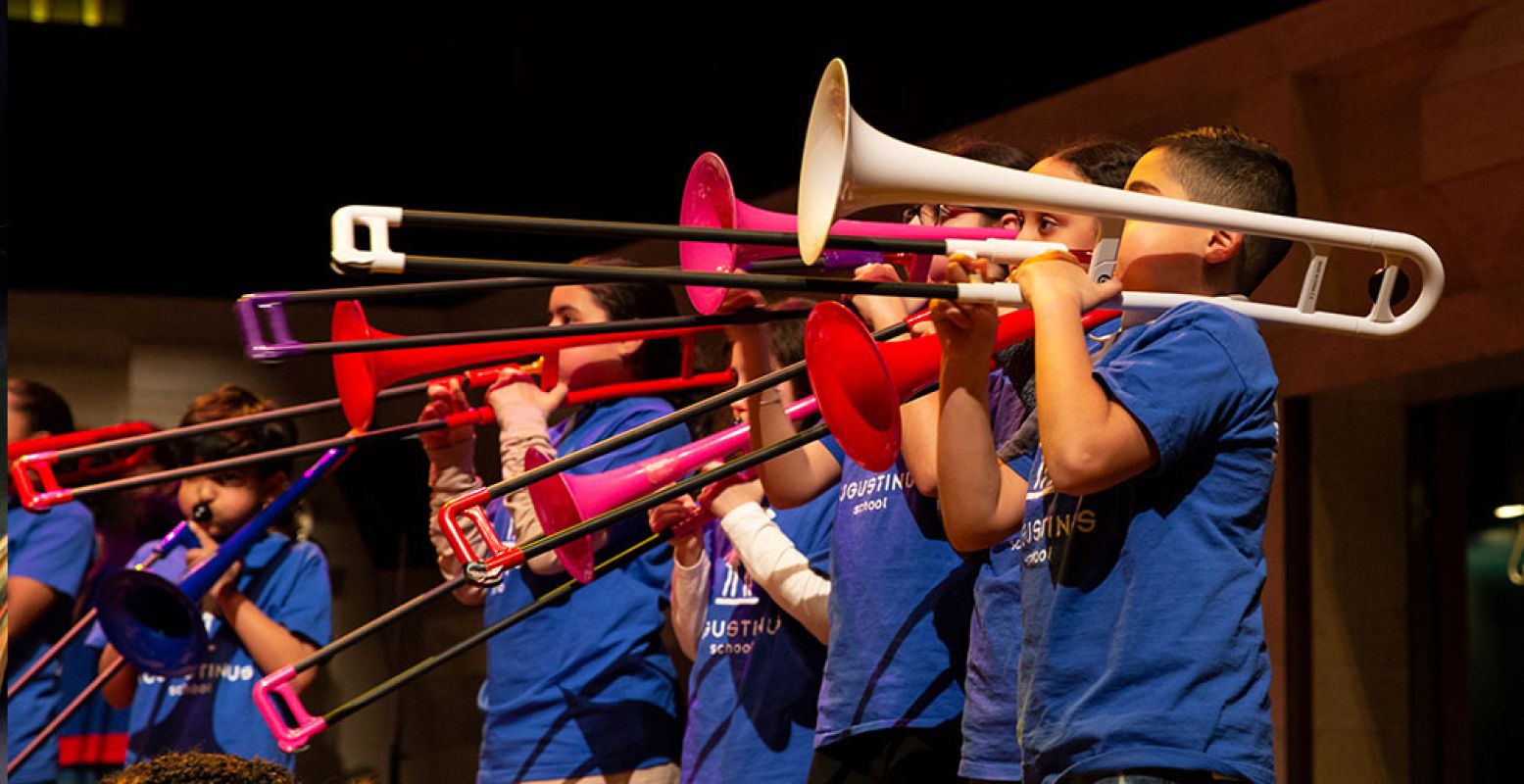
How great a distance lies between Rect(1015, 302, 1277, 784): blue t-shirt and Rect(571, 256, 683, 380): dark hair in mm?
1736

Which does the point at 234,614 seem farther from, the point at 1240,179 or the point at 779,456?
the point at 1240,179

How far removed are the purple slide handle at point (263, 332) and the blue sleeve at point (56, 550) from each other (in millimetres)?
2153

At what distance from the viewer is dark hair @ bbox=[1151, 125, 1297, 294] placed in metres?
2.25

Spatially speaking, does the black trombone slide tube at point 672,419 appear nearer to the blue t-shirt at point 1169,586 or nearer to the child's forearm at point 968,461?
the child's forearm at point 968,461

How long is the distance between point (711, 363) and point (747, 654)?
1.21 metres

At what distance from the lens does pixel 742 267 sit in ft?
8.41

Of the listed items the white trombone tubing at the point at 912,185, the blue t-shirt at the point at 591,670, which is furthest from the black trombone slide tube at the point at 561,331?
the blue t-shirt at the point at 591,670

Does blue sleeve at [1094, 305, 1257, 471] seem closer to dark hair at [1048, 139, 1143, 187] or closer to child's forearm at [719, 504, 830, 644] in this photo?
dark hair at [1048, 139, 1143, 187]

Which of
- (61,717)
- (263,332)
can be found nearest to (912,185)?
(263,332)

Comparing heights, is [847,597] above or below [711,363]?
below

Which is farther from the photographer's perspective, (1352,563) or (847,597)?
(1352,563)

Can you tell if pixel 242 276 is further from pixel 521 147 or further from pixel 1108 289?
pixel 1108 289

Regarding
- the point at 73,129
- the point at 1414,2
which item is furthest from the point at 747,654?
the point at 73,129

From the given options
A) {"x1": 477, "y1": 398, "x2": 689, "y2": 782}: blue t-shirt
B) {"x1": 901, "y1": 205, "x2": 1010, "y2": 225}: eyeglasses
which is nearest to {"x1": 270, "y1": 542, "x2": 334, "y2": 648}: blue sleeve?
{"x1": 477, "y1": 398, "x2": 689, "y2": 782}: blue t-shirt
